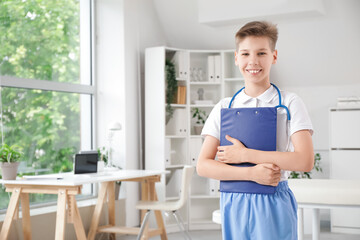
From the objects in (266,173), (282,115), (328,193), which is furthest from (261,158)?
(328,193)

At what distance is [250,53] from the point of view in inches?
60.4

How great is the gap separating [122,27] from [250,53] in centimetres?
437

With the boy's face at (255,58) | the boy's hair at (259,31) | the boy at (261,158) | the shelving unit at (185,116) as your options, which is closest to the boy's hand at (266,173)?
the boy at (261,158)

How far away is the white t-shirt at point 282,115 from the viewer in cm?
148

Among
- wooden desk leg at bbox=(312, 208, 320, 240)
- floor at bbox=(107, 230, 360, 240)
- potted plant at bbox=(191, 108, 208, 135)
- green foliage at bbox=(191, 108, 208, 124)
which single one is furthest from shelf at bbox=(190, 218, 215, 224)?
wooden desk leg at bbox=(312, 208, 320, 240)

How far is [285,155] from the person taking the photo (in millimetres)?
1450

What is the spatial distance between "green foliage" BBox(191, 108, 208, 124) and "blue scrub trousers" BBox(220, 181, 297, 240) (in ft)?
14.7

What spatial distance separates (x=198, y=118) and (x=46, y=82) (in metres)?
1.89

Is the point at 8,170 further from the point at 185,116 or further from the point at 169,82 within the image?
the point at 185,116

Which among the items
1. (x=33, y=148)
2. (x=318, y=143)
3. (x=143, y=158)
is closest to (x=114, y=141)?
(x=143, y=158)

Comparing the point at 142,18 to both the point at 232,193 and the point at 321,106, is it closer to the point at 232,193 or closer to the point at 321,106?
the point at 321,106

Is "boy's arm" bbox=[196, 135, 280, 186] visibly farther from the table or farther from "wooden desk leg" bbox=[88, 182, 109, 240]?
"wooden desk leg" bbox=[88, 182, 109, 240]

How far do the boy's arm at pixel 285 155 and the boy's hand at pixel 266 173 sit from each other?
0.02 m

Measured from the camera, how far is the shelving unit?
18.9 ft
